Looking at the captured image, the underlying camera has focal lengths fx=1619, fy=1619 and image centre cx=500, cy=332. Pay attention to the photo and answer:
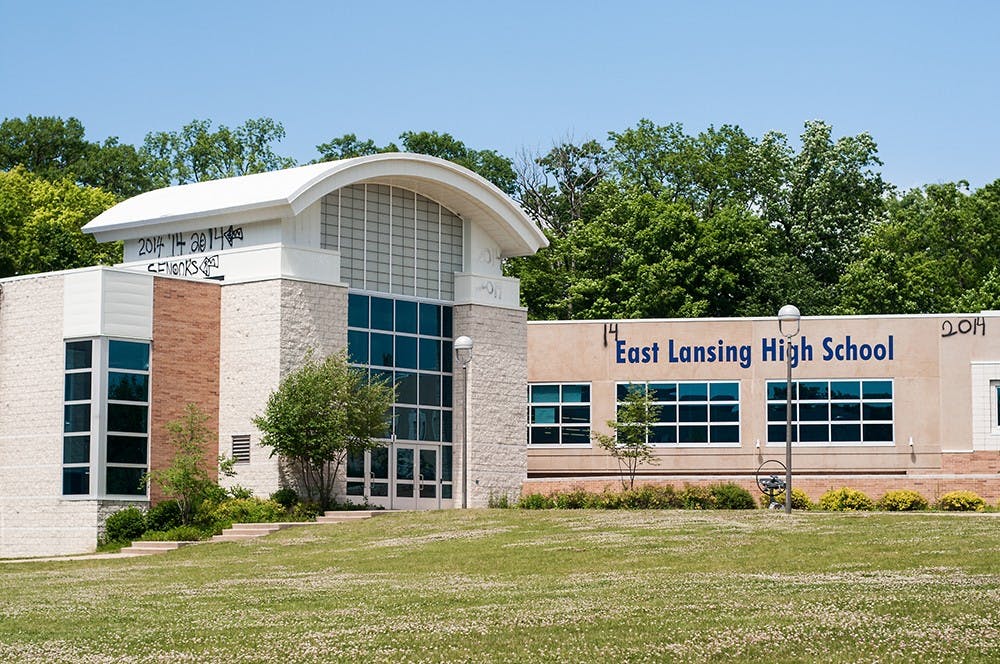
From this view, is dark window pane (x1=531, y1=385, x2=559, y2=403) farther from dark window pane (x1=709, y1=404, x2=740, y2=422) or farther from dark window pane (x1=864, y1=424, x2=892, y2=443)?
dark window pane (x1=864, y1=424, x2=892, y2=443)

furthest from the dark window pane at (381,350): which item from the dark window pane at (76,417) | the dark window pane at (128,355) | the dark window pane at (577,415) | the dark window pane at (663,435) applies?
the dark window pane at (663,435)

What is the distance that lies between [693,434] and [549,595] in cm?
2940

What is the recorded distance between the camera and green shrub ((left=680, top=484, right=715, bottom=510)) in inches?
1587

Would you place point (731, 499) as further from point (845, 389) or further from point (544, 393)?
point (544, 393)

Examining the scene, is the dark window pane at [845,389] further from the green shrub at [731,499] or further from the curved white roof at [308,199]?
the green shrub at [731,499]

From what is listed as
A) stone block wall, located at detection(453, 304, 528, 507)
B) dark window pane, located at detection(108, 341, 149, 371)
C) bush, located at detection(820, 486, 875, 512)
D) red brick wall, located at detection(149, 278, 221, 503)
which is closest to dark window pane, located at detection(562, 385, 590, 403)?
stone block wall, located at detection(453, 304, 528, 507)

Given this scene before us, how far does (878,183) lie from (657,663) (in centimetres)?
5926

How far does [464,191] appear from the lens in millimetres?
47500

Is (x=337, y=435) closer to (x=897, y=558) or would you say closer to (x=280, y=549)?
(x=280, y=549)

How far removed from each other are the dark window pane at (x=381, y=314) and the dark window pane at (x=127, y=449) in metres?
7.71

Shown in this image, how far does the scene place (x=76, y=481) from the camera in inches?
1624

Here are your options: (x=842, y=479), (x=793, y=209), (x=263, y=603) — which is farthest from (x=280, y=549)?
(x=793, y=209)

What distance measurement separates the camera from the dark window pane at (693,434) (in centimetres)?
5166

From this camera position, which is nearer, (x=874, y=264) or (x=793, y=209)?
(x=874, y=264)
